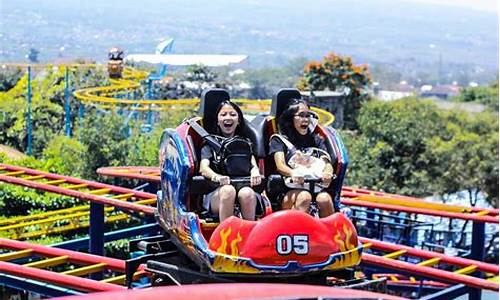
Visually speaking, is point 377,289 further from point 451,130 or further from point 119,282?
point 451,130

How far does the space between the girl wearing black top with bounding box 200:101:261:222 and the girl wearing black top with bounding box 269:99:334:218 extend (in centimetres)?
13

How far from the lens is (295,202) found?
12.1ft

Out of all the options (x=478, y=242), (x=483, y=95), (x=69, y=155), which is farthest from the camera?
(x=483, y=95)

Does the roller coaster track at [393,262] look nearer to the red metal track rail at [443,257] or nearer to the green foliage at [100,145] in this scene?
the red metal track rail at [443,257]

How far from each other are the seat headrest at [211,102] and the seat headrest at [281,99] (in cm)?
23

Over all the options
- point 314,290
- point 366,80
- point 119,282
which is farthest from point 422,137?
point 314,290

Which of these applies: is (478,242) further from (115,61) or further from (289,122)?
(115,61)

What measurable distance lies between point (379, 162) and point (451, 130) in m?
5.52

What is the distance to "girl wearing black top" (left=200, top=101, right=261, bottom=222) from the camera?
354 centimetres

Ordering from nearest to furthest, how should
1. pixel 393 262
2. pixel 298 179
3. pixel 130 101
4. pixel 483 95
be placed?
pixel 298 179 < pixel 393 262 < pixel 130 101 < pixel 483 95

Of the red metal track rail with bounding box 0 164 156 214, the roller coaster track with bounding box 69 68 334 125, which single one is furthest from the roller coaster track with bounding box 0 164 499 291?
the roller coaster track with bounding box 69 68 334 125

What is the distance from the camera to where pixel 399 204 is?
285 inches

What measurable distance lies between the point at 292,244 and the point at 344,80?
1970 cm

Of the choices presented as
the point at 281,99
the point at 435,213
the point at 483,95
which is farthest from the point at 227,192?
the point at 483,95
